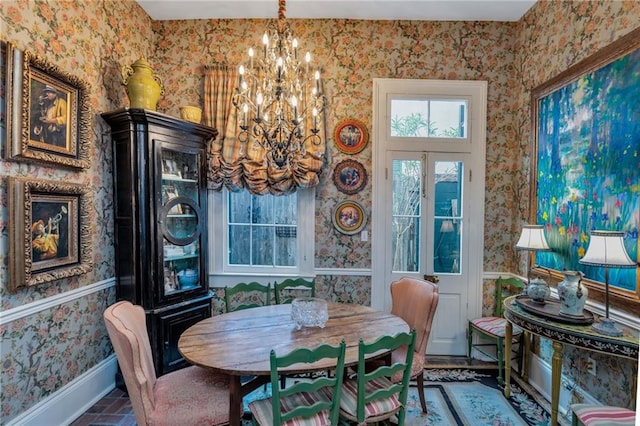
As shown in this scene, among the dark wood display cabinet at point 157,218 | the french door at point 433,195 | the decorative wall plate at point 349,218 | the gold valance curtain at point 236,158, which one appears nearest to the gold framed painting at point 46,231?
the dark wood display cabinet at point 157,218

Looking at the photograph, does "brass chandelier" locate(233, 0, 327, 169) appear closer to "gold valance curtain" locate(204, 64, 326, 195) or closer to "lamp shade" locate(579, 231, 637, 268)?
"gold valance curtain" locate(204, 64, 326, 195)

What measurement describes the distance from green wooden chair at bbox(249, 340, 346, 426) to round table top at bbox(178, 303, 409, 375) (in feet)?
0.30

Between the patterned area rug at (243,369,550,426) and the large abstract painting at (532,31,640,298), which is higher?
the large abstract painting at (532,31,640,298)

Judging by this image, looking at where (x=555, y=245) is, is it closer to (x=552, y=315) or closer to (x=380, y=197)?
(x=552, y=315)

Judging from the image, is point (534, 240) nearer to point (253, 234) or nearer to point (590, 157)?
point (590, 157)

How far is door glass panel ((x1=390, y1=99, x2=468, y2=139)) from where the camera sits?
3.13 metres

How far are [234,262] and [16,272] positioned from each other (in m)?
1.71

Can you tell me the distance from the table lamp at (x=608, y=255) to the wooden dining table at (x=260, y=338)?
112cm

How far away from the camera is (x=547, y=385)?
2480 millimetres

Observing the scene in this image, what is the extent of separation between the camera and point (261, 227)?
10.7ft

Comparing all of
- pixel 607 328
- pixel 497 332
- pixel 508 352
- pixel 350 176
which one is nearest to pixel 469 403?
pixel 508 352

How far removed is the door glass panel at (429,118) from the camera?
3133 millimetres

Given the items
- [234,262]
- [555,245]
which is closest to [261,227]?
[234,262]

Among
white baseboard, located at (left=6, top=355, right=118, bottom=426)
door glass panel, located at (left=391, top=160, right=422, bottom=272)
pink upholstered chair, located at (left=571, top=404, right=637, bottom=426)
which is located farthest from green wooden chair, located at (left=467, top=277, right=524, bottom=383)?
white baseboard, located at (left=6, top=355, right=118, bottom=426)
